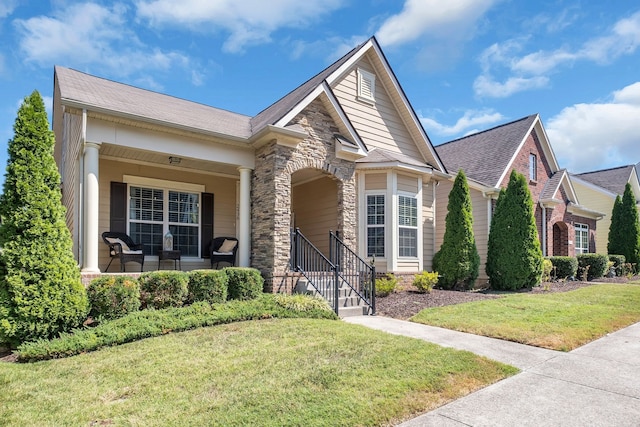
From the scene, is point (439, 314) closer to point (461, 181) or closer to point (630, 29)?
point (461, 181)

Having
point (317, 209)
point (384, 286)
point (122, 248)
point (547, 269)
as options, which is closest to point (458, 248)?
point (384, 286)

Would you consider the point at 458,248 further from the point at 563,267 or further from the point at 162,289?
the point at 162,289

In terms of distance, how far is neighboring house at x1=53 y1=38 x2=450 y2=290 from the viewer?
848cm

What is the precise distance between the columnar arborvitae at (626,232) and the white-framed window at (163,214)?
68.8ft

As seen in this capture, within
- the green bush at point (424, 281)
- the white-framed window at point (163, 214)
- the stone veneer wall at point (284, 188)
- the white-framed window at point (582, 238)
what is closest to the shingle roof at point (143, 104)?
the stone veneer wall at point (284, 188)

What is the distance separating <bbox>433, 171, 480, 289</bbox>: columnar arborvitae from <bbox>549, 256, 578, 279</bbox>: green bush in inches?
227

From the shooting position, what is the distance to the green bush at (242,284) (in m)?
8.09

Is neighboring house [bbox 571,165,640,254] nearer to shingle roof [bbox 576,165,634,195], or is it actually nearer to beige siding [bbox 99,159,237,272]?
shingle roof [bbox 576,165,634,195]

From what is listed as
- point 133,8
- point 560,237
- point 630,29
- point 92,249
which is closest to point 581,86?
point 630,29

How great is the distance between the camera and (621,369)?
197 inches

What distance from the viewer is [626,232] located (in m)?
20.6

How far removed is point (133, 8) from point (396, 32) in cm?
778

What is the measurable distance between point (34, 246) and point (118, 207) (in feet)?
13.4

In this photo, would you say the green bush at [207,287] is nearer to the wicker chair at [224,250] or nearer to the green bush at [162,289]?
the green bush at [162,289]
